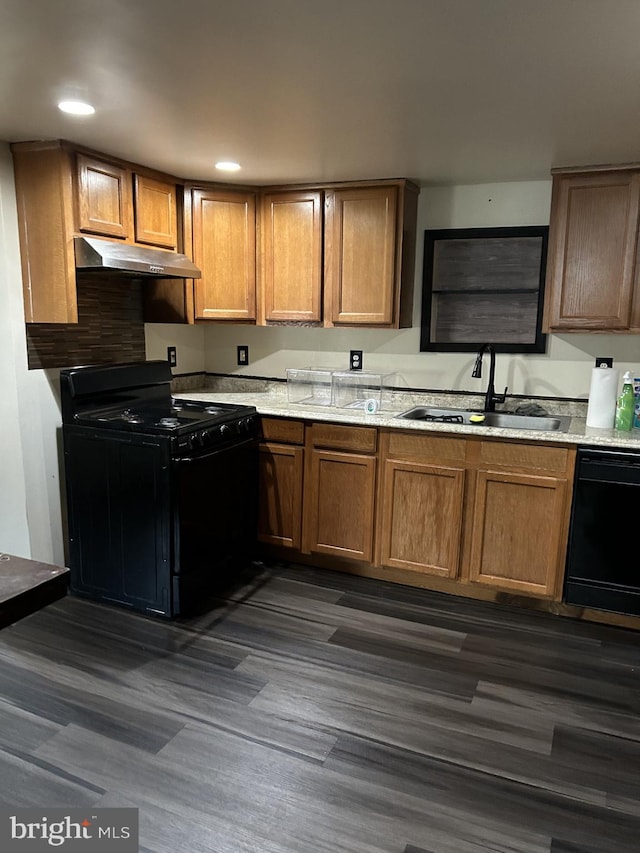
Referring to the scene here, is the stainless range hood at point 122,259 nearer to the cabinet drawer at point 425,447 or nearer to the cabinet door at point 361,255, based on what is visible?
the cabinet door at point 361,255

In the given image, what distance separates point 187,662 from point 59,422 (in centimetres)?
142

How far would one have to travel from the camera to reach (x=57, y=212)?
9.39ft

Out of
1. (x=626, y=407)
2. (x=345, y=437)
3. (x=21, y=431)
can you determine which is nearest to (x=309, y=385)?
(x=345, y=437)

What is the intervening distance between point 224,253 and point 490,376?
170cm

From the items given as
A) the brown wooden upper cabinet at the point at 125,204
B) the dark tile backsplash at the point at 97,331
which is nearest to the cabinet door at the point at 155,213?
the brown wooden upper cabinet at the point at 125,204

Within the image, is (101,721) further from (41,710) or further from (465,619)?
(465,619)

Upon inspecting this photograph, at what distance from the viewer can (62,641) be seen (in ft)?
9.07

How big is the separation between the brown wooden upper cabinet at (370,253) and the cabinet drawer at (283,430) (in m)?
0.66

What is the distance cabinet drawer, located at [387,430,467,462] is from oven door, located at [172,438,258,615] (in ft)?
2.66

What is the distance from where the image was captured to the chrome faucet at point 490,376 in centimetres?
340

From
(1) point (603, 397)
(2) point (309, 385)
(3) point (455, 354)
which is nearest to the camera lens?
(1) point (603, 397)

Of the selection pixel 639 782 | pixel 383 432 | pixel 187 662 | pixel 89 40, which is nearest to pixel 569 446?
pixel 383 432

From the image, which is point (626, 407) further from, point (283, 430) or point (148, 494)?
point (148, 494)

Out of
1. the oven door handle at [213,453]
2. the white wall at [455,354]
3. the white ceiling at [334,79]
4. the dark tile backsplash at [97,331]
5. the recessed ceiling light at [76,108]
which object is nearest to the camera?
the white ceiling at [334,79]
